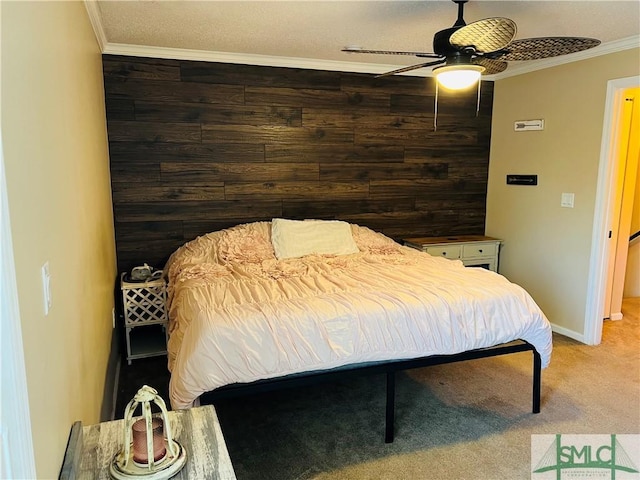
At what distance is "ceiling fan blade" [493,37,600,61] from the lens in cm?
220

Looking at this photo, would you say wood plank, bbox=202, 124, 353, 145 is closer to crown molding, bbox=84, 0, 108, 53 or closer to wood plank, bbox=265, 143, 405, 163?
wood plank, bbox=265, 143, 405, 163

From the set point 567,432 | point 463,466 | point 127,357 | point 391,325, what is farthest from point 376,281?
point 127,357

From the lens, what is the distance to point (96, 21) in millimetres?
2830

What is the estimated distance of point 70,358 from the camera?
4.77ft

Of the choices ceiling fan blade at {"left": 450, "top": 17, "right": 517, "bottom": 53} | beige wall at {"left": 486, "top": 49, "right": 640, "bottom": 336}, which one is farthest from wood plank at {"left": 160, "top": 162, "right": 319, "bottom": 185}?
ceiling fan blade at {"left": 450, "top": 17, "right": 517, "bottom": 53}

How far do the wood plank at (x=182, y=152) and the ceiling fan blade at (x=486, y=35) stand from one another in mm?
2124

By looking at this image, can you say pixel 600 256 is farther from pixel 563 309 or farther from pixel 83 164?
pixel 83 164

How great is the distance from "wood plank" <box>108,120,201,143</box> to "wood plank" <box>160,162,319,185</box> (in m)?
0.21

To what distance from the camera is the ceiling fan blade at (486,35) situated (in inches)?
77.7

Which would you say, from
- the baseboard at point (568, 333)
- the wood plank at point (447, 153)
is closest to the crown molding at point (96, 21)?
the wood plank at point (447, 153)

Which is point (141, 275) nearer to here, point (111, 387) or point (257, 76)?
point (111, 387)

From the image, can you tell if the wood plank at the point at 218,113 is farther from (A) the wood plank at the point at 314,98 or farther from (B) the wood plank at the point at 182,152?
(B) the wood plank at the point at 182,152

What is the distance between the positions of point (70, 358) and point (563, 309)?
3939 millimetres

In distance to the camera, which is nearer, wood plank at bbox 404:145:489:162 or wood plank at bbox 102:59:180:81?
wood plank at bbox 102:59:180:81
